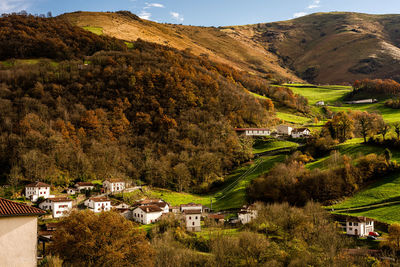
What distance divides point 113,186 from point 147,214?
20001mm

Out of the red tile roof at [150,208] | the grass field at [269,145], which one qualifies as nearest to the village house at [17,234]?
the red tile roof at [150,208]

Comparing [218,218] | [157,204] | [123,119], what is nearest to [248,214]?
[218,218]

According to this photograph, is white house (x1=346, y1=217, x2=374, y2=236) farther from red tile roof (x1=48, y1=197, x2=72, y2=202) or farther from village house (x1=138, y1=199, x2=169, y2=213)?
red tile roof (x1=48, y1=197, x2=72, y2=202)

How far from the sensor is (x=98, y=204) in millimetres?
71312

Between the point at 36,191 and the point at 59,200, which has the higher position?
the point at 36,191

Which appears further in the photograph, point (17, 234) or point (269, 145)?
point (269, 145)

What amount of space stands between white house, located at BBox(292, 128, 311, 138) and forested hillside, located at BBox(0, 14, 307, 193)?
1657 cm

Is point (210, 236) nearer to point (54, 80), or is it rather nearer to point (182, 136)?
point (182, 136)

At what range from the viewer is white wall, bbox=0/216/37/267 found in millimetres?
17438

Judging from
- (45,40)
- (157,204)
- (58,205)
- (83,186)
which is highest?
(45,40)

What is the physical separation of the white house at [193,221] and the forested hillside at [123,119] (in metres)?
32.0

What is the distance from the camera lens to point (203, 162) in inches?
3944

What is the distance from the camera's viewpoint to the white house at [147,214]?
65.7 metres

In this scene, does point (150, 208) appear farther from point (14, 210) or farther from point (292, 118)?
point (292, 118)
